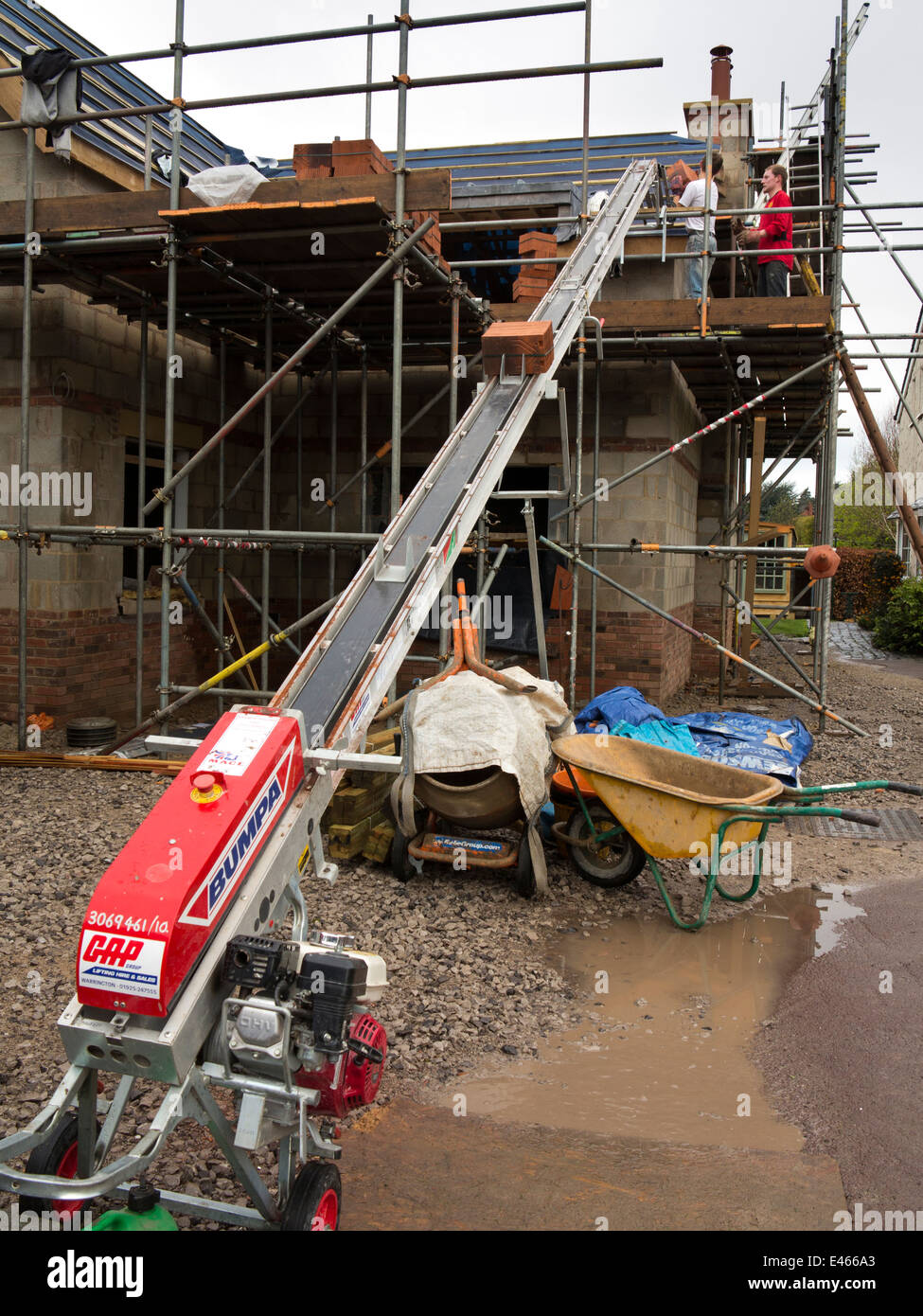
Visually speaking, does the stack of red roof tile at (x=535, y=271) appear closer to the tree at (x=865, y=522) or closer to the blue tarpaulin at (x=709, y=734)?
the blue tarpaulin at (x=709, y=734)

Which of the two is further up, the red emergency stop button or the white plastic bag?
the white plastic bag

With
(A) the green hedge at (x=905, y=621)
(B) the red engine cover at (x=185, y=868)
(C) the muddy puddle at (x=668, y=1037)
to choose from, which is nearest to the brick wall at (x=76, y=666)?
(C) the muddy puddle at (x=668, y=1037)

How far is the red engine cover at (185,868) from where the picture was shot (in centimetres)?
247

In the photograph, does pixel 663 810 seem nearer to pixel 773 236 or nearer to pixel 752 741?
pixel 752 741

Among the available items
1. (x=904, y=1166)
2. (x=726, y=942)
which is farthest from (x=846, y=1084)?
(x=726, y=942)

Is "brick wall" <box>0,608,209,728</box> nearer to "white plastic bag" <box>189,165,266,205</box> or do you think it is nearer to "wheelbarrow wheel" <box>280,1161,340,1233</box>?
"white plastic bag" <box>189,165,266,205</box>

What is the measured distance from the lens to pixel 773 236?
35.3ft

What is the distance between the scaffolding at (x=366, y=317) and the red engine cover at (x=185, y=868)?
3874 mm

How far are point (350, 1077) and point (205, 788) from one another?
0.88 meters

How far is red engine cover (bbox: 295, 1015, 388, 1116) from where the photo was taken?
8.64 ft

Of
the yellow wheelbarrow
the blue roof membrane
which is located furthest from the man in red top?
the yellow wheelbarrow

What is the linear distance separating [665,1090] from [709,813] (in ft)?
5.73

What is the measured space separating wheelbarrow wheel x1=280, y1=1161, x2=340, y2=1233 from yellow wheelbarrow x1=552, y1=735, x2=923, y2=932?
290cm
